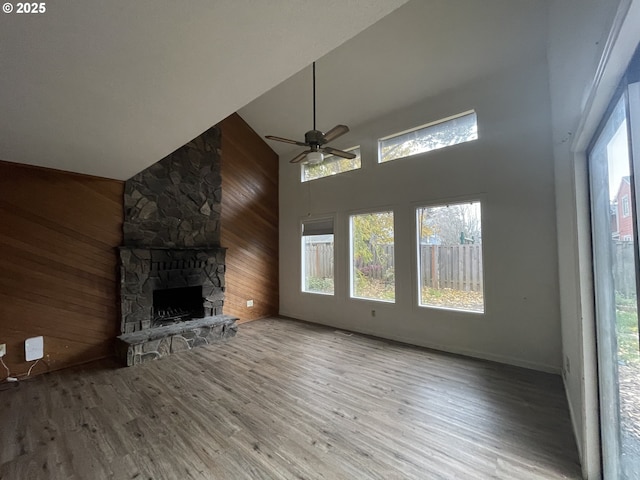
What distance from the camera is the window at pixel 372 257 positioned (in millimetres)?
4473

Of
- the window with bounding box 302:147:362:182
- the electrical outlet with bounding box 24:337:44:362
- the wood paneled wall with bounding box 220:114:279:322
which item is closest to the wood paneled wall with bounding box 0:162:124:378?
the electrical outlet with bounding box 24:337:44:362

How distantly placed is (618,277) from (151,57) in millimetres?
2631

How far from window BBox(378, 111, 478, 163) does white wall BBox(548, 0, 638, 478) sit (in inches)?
54.3

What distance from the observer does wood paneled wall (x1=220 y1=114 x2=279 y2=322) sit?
17.2 ft

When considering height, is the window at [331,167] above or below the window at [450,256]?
above

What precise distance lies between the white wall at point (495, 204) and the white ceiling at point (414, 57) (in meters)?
0.22

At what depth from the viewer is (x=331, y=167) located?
5309 mm

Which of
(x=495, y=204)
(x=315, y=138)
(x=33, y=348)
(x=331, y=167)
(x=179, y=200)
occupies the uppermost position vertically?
(x=331, y=167)

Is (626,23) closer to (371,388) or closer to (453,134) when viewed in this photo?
(371,388)

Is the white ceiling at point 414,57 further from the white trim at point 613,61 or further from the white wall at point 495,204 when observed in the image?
the white trim at point 613,61

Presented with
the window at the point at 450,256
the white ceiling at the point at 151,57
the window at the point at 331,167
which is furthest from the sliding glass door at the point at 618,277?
the window at the point at 331,167

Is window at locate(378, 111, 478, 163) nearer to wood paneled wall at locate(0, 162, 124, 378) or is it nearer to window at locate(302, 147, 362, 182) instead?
window at locate(302, 147, 362, 182)

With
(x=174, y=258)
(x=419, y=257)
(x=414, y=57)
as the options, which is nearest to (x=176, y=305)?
(x=174, y=258)

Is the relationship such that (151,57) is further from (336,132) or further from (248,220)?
(248,220)
